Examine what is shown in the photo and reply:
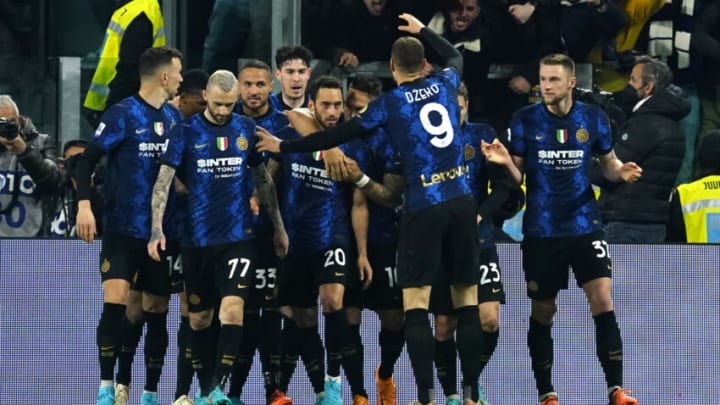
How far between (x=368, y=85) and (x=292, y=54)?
0.55 m

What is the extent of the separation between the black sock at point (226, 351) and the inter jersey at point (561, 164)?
2.08 m

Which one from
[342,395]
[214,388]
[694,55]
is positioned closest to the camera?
[214,388]

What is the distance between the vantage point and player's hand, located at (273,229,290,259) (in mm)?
12633

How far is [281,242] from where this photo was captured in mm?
12625

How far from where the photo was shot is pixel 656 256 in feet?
46.3

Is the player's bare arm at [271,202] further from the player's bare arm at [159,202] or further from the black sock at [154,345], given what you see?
the black sock at [154,345]

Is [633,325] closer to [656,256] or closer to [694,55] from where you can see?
[656,256]

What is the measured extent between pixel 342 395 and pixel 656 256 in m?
2.48

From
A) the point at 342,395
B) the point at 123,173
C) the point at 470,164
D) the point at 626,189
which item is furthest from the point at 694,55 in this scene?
the point at 123,173

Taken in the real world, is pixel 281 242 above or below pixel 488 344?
above

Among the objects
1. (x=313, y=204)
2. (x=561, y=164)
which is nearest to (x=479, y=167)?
(x=561, y=164)

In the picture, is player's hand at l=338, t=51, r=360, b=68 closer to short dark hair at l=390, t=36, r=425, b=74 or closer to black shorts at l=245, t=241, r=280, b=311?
black shorts at l=245, t=241, r=280, b=311

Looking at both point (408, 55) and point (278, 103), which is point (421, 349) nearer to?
point (408, 55)

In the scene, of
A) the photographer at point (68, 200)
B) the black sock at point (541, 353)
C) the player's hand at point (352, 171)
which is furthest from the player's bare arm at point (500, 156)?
the photographer at point (68, 200)
